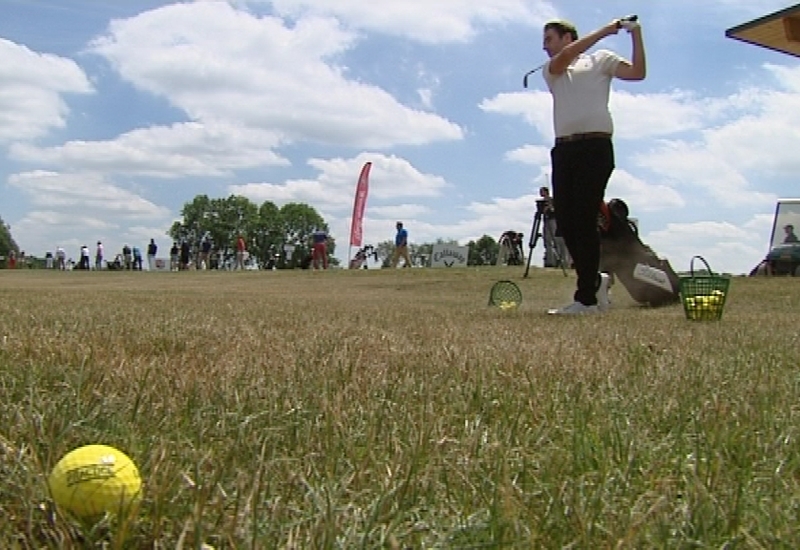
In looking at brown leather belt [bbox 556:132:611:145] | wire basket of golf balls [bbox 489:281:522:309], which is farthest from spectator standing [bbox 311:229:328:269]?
brown leather belt [bbox 556:132:611:145]

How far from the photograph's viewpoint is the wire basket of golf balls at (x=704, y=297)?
19.9ft

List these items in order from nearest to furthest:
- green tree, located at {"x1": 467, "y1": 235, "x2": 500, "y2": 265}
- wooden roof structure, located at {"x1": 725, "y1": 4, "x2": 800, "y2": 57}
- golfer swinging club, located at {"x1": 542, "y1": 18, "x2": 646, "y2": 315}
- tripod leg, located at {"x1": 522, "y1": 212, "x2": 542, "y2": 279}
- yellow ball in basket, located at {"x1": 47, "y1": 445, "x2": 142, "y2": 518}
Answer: yellow ball in basket, located at {"x1": 47, "y1": 445, "x2": 142, "y2": 518}, golfer swinging club, located at {"x1": 542, "y1": 18, "x2": 646, "y2": 315}, wooden roof structure, located at {"x1": 725, "y1": 4, "x2": 800, "y2": 57}, tripod leg, located at {"x1": 522, "y1": 212, "x2": 542, "y2": 279}, green tree, located at {"x1": 467, "y1": 235, "x2": 500, "y2": 265}

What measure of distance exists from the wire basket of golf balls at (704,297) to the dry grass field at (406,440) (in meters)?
2.64

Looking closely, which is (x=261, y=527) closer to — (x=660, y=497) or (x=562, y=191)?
(x=660, y=497)

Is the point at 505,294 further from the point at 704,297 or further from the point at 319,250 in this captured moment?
the point at 319,250

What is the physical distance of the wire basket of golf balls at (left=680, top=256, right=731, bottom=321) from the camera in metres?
6.08

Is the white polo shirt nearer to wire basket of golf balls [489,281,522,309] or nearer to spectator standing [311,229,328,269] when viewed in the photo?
wire basket of golf balls [489,281,522,309]

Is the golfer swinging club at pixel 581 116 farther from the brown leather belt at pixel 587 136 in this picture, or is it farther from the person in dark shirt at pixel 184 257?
the person in dark shirt at pixel 184 257

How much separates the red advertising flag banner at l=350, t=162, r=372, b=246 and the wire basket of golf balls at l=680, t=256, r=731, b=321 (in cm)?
3092

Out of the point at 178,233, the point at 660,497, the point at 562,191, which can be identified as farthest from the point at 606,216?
the point at 178,233

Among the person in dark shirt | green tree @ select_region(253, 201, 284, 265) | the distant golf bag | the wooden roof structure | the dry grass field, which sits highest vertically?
green tree @ select_region(253, 201, 284, 265)

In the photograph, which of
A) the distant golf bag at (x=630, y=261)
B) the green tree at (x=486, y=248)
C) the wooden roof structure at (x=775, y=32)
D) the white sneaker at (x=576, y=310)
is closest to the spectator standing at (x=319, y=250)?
the distant golf bag at (x=630, y=261)

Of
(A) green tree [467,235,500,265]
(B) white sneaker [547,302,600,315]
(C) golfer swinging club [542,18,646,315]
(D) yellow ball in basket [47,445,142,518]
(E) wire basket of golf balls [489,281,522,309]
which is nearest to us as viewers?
(D) yellow ball in basket [47,445,142,518]

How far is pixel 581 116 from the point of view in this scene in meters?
5.95
